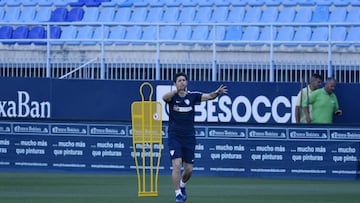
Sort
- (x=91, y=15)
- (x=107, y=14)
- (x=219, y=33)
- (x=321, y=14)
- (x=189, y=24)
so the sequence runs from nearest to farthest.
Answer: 1. (x=189, y=24)
2. (x=321, y=14)
3. (x=219, y=33)
4. (x=107, y=14)
5. (x=91, y=15)

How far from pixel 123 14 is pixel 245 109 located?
18.5 ft

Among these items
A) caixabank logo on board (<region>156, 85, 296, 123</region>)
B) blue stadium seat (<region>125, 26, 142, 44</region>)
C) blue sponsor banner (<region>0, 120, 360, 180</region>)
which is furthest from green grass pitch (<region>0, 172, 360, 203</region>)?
blue stadium seat (<region>125, 26, 142, 44</region>)

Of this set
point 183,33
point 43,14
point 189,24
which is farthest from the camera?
point 43,14

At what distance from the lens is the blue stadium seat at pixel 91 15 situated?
2939 cm

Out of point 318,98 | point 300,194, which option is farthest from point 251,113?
point 300,194

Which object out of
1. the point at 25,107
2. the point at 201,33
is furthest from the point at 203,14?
the point at 25,107

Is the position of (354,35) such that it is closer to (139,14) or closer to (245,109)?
(245,109)

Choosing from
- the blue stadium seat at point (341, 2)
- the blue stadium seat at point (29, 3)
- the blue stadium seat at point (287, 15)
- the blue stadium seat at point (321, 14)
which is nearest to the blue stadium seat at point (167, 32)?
the blue stadium seat at point (287, 15)

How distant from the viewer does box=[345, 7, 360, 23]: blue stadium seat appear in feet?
86.0

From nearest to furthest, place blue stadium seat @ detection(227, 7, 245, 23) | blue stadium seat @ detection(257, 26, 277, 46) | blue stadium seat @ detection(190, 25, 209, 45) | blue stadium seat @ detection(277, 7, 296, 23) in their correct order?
blue stadium seat @ detection(257, 26, 277, 46), blue stadium seat @ detection(190, 25, 209, 45), blue stadium seat @ detection(277, 7, 296, 23), blue stadium seat @ detection(227, 7, 245, 23)

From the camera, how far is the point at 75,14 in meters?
29.6

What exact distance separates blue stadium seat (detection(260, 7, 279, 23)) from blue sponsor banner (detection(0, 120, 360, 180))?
179 inches

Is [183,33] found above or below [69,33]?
below

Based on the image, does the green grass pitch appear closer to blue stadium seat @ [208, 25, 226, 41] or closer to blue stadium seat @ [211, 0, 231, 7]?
blue stadium seat @ [208, 25, 226, 41]
